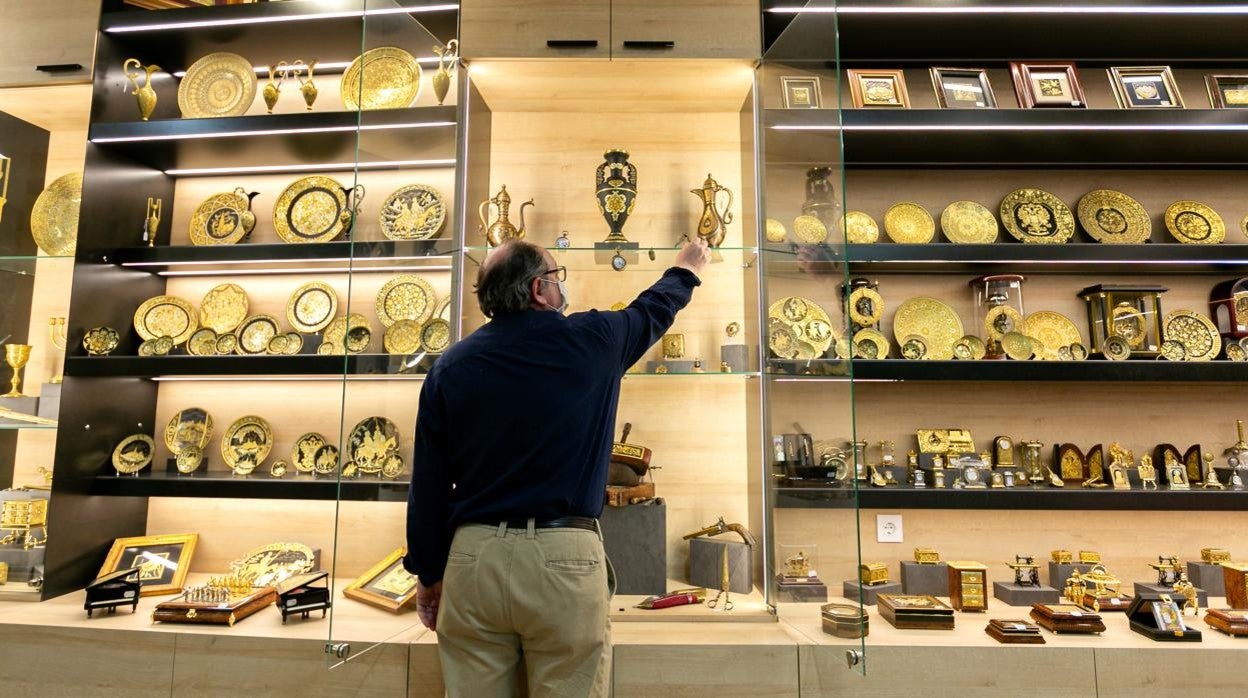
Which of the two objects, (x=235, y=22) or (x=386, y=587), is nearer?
(x=386, y=587)

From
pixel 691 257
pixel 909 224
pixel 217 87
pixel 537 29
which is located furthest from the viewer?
pixel 217 87

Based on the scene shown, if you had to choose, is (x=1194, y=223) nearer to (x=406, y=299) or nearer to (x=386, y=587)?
(x=406, y=299)

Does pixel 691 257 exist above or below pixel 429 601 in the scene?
A: above

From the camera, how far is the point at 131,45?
272 cm

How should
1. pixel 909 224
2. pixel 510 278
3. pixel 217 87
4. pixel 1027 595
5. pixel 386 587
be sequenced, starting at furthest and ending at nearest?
pixel 217 87 → pixel 909 224 → pixel 1027 595 → pixel 386 587 → pixel 510 278

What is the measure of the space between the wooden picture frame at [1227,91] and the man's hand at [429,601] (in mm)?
3395

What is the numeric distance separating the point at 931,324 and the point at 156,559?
333 centimetres

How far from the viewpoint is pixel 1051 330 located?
99.0 inches

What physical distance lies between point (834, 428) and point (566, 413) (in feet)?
2.56

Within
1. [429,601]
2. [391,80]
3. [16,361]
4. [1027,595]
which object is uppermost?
[391,80]

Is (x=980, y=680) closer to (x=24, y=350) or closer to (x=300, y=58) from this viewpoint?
(x=300, y=58)

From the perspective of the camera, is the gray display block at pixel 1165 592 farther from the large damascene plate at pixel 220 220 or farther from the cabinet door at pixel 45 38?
the cabinet door at pixel 45 38

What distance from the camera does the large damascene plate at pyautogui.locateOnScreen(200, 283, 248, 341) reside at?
2.79 meters

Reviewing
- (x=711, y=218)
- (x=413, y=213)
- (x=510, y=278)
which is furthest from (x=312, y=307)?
(x=711, y=218)
